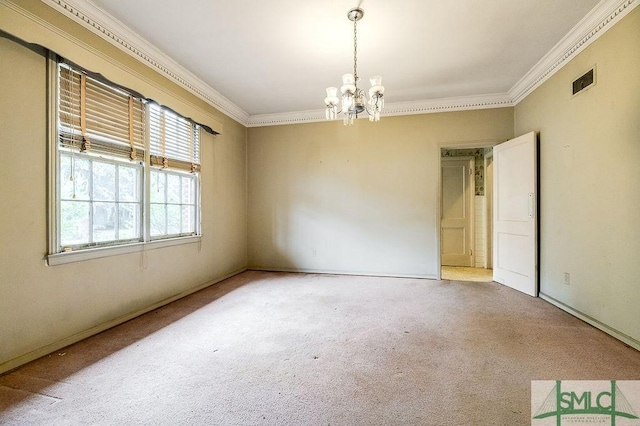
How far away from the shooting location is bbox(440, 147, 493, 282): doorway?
5.47 m

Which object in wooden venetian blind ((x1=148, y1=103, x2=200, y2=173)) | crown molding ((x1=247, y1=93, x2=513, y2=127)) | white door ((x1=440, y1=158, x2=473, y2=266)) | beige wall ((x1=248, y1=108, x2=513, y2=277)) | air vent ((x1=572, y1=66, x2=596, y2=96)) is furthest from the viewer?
white door ((x1=440, y1=158, x2=473, y2=266))

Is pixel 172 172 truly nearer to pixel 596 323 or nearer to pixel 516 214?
pixel 516 214

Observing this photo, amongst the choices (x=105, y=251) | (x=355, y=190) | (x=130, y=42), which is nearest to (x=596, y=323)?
(x=355, y=190)

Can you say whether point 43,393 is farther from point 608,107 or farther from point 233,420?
point 608,107

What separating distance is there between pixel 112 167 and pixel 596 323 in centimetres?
484

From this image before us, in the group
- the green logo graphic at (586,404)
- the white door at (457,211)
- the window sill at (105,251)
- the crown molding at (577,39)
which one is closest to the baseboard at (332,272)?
the white door at (457,211)

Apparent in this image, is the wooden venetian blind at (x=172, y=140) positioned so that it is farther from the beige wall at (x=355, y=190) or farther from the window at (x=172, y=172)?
the beige wall at (x=355, y=190)

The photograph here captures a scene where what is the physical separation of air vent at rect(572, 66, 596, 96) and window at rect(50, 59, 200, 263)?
4462 millimetres

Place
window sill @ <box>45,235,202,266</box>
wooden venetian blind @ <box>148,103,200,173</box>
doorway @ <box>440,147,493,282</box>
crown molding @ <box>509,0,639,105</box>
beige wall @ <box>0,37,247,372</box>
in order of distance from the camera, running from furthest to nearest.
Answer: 1. doorway @ <box>440,147,493,282</box>
2. wooden venetian blind @ <box>148,103,200,173</box>
3. crown molding @ <box>509,0,639,105</box>
4. window sill @ <box>45,235,202,266</box>
5. beige wall @ <box>0,37,247,372</box>

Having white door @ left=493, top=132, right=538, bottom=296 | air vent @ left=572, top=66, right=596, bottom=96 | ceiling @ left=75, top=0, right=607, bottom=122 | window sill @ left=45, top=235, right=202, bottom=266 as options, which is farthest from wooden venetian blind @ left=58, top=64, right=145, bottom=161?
white door @ left=493, top=132, right=538, bottom=296

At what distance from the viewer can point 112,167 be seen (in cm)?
266

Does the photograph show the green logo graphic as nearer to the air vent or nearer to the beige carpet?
the beige carpet

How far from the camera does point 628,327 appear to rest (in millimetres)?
2229

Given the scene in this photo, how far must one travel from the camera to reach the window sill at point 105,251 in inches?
85.4
